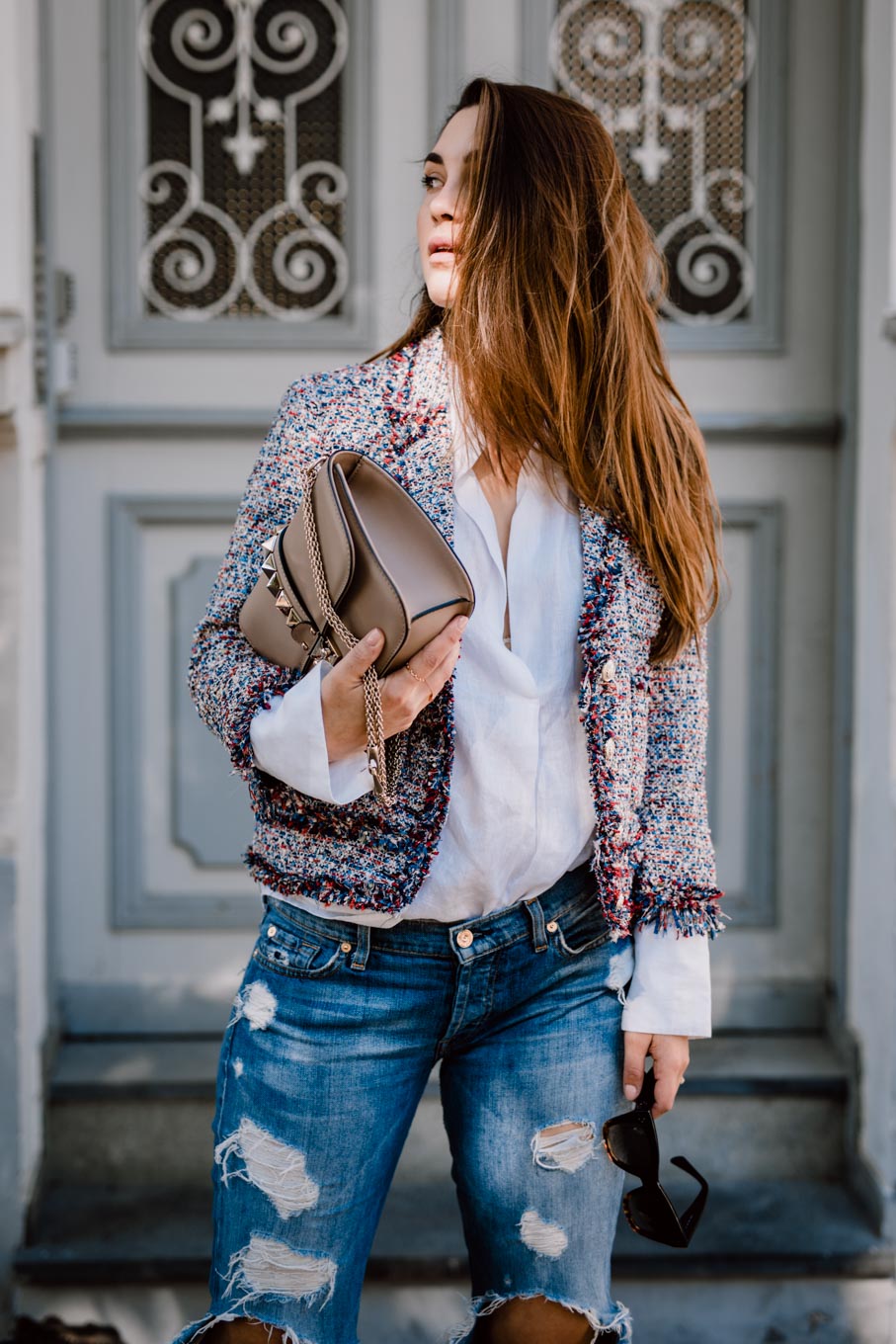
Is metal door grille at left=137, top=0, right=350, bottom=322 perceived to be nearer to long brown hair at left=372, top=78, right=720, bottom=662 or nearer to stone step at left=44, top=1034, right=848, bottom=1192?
long brown hair at left=372, top=78, right=720, bottom=662

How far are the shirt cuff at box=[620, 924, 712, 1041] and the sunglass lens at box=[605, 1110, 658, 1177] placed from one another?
0.33 feet

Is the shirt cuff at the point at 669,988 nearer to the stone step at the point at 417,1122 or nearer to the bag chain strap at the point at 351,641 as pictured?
the bag chain strap at the point at 351,641

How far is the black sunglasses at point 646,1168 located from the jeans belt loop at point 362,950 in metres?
0.34

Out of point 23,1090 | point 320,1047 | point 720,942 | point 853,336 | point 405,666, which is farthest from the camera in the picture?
point 720,942

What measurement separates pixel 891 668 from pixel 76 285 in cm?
183

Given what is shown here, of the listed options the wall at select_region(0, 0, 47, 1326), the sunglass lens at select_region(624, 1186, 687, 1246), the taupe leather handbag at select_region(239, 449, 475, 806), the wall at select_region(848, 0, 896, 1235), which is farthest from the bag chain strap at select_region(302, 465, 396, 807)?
the wall at select_region(848, 0, 896, 1235)

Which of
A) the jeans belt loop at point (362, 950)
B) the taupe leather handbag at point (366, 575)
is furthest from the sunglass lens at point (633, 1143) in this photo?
the taupe leather handbag at point (366, 575)

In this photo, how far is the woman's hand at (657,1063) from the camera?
1586 mm

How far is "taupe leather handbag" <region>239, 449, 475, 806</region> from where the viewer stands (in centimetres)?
133

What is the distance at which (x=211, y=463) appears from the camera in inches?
117

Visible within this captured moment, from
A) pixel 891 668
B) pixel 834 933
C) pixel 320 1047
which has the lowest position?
pixel 834 933

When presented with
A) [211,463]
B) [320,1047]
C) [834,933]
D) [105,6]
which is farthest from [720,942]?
[105,6]

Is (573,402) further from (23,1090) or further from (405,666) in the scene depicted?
(23,1090)

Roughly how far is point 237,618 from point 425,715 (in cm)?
23
